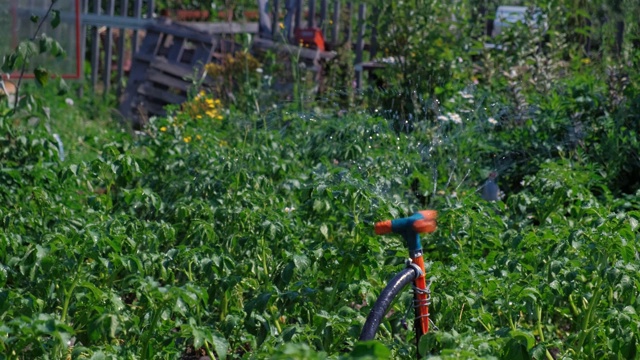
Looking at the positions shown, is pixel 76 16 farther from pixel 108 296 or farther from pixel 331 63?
pixel 108 296

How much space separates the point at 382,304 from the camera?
2.97 meters

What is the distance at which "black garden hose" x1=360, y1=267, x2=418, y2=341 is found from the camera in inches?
115

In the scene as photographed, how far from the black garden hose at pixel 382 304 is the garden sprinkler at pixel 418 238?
0.07 meters

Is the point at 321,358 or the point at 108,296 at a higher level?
the point at 321,358

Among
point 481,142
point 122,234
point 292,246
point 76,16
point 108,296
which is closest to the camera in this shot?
point 108,296

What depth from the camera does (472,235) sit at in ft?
13.4

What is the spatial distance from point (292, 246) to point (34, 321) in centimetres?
148

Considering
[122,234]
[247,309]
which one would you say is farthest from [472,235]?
[122,234]

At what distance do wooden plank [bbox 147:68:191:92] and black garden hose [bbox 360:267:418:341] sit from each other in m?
7.00

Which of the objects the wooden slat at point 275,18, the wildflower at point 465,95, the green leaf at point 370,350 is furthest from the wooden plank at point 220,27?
the green leaf at point 370,350

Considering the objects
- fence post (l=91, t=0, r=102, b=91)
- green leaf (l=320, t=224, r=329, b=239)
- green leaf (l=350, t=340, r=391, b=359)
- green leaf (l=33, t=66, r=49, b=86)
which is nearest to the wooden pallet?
fence post (l=91, t=0, r=102, b=91)

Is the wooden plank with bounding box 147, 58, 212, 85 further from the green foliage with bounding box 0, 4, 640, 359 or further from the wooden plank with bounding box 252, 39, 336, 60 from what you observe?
the green foliage with bounding box 0, 4, 640, 359

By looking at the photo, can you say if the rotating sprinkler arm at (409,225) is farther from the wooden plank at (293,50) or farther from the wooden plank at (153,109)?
the wooden plank at (153,109)

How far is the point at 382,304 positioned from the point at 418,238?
0.99ft
